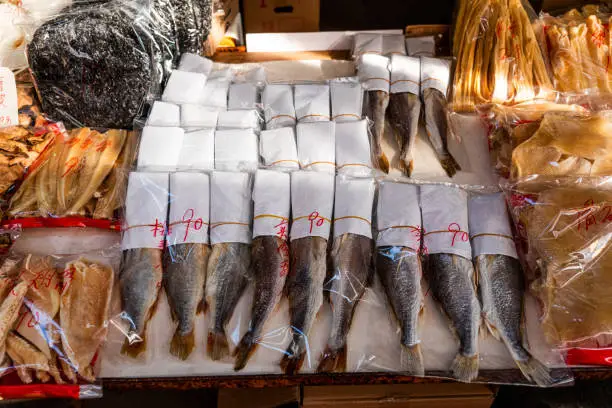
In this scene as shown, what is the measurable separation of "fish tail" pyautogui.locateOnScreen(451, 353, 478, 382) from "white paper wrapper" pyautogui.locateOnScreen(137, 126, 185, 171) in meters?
1.56

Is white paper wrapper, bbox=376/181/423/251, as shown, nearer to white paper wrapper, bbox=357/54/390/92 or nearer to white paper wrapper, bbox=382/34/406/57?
white paper wrapper, bbox=357/54/390/92

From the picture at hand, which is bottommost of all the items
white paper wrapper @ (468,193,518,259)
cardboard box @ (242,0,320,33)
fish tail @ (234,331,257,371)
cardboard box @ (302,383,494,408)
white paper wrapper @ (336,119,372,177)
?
cardboard box @ (302,383,494,408)

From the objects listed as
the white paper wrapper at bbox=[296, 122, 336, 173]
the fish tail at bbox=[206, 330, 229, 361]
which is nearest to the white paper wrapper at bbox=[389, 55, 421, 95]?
the white paper wrapper at bbox=[296, 122, 336, 173]

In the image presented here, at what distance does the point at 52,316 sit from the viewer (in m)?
1.80

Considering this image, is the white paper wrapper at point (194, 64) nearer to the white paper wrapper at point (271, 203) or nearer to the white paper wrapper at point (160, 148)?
the white paper wrapper at point (160, 148)

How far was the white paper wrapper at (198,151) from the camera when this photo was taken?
2152 mm

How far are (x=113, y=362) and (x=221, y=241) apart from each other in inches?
26.1

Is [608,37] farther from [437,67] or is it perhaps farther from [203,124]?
[203,124]

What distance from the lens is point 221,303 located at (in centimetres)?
186

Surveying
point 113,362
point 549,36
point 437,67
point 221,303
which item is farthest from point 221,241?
point 549,36

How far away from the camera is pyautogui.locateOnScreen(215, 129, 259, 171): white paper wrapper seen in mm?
2156

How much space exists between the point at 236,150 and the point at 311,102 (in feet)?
1.67

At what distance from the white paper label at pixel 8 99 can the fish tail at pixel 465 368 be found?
96.7 inches

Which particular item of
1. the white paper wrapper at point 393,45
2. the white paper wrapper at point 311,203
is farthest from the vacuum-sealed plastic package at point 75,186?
the white paper wrapper at point 393,45
